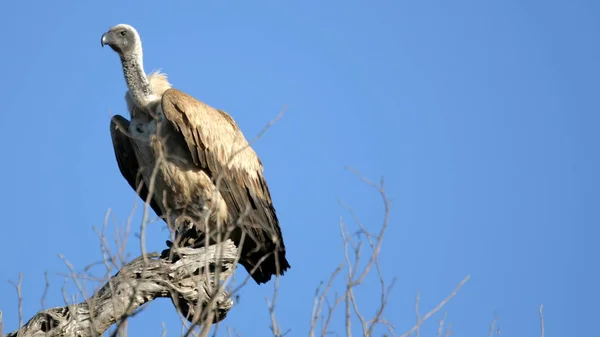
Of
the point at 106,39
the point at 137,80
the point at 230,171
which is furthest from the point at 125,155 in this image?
the point at 106,39

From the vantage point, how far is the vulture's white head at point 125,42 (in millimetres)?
10789

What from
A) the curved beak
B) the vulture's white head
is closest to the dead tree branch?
the vulture's white head

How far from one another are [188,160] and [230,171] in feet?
1.84

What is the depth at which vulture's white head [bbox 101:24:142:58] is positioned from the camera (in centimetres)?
1079

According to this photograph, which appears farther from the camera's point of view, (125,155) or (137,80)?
(125,155)

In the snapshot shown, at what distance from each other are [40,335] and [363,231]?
2.68m

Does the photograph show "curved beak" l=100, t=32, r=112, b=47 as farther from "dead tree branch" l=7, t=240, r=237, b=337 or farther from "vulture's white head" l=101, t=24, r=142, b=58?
"dead tree branch" l=7, t=240, r=237, b=337

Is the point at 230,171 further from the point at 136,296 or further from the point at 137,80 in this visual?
the point at 136,296

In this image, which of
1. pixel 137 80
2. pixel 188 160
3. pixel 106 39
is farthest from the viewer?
pixel 106 39

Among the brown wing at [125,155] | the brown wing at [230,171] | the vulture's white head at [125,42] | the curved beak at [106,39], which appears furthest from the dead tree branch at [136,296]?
the curved beak at [106,39]

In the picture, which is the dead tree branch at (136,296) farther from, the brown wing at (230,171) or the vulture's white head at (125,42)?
the vulture's white head at (125,42)

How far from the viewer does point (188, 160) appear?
34.0ft

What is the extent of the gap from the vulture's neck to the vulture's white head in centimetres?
4

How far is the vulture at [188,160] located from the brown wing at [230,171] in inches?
0.4
